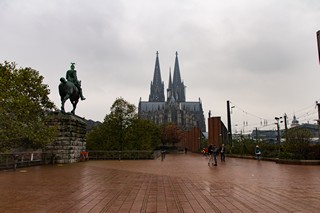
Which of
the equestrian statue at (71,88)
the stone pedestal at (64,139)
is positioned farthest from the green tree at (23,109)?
the equestrian statue at (71,88)

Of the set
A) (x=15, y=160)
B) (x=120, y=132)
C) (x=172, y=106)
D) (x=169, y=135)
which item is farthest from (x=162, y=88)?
(x=15, y=160)

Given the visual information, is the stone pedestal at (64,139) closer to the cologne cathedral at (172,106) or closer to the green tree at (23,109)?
the green tree at (23,109)

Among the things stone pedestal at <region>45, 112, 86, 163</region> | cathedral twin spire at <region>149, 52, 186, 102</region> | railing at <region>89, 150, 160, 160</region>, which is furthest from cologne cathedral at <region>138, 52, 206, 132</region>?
stone pedestal at <region>45, 112, 86, 163</region>

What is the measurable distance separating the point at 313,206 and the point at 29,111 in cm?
2175

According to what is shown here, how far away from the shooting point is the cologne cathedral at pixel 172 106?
12756 cm

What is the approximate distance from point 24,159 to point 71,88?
21.6 feet

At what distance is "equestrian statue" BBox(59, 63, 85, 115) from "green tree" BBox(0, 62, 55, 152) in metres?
2.66

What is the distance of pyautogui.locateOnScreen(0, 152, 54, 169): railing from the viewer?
14.1m

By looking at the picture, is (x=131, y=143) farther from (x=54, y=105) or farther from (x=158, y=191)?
(x=158, y=191)

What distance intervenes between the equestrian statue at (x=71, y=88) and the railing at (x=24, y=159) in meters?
3.92

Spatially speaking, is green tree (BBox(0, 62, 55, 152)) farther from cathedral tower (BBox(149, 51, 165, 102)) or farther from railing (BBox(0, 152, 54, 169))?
cathedral tower (BBox(149, 51, 165, 102))

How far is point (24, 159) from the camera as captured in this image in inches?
632

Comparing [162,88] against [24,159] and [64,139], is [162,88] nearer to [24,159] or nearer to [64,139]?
[64,139]

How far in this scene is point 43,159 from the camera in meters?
18.7
